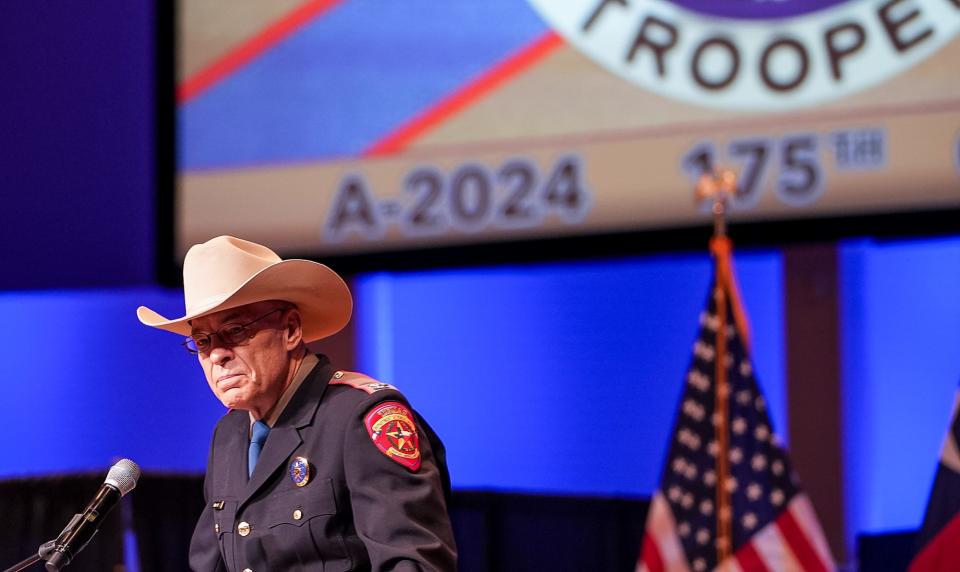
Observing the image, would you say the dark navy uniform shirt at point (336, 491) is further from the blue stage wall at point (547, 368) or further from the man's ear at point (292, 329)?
Answer: the blue stage wall at point (547, 368)

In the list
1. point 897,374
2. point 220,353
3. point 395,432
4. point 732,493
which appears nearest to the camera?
point 395,432

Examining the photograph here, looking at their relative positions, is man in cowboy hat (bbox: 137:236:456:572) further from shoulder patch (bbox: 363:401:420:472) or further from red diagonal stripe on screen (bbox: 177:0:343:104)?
red diagonal stripe on screen (bbox: 177:0:343:104)

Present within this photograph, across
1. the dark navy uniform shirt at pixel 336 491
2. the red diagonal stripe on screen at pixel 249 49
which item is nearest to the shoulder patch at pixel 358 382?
the dark navy uniform shirt at pixel 336 491

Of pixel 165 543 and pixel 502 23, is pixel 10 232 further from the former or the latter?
pixel 502 23

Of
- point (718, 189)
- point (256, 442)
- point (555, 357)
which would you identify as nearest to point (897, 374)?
point (718, 189)

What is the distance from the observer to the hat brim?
89.5 inches

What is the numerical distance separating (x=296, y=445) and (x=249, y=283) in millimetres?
292

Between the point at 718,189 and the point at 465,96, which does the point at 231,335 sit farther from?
the point at 465,96

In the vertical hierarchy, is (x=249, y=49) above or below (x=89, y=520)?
above

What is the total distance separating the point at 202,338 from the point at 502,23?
97.0 inches

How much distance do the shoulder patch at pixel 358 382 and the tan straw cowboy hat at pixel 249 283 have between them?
0.45 feet

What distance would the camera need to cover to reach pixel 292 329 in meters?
2.40

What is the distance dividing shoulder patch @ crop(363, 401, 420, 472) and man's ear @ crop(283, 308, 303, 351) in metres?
0.23

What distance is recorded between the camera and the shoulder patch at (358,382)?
2324 mm
